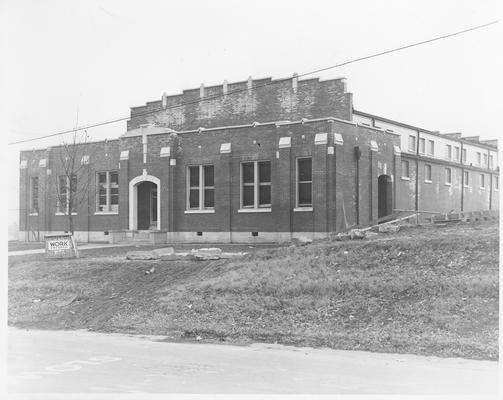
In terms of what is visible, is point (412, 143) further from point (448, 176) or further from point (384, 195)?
point (384, 195)

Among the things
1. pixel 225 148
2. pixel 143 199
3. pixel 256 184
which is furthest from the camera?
pixel 143 199

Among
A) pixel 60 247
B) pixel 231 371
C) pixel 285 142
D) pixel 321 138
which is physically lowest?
pixel 231 371

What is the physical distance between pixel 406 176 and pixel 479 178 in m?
14.3

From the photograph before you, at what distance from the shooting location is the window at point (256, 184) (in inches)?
1110

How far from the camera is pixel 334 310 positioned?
12.7 m

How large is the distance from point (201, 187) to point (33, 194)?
1368 centimetres

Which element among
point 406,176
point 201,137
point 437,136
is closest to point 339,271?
point 201,137

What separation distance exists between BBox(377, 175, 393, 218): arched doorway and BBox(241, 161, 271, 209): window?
6978mm

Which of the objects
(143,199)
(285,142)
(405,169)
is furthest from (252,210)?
(405,169)

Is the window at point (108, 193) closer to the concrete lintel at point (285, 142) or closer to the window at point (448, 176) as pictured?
the concrete lintel at point (285, 142)

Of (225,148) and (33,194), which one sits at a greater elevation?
(225,148)

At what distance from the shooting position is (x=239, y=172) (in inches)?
1128

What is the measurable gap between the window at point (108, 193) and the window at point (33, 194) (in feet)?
19.2

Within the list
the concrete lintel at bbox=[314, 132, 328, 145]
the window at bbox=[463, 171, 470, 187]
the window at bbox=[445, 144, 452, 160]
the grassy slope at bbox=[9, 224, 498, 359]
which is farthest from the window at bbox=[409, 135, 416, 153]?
the grassy slope at bbox=[9, 224, 498, 359]
